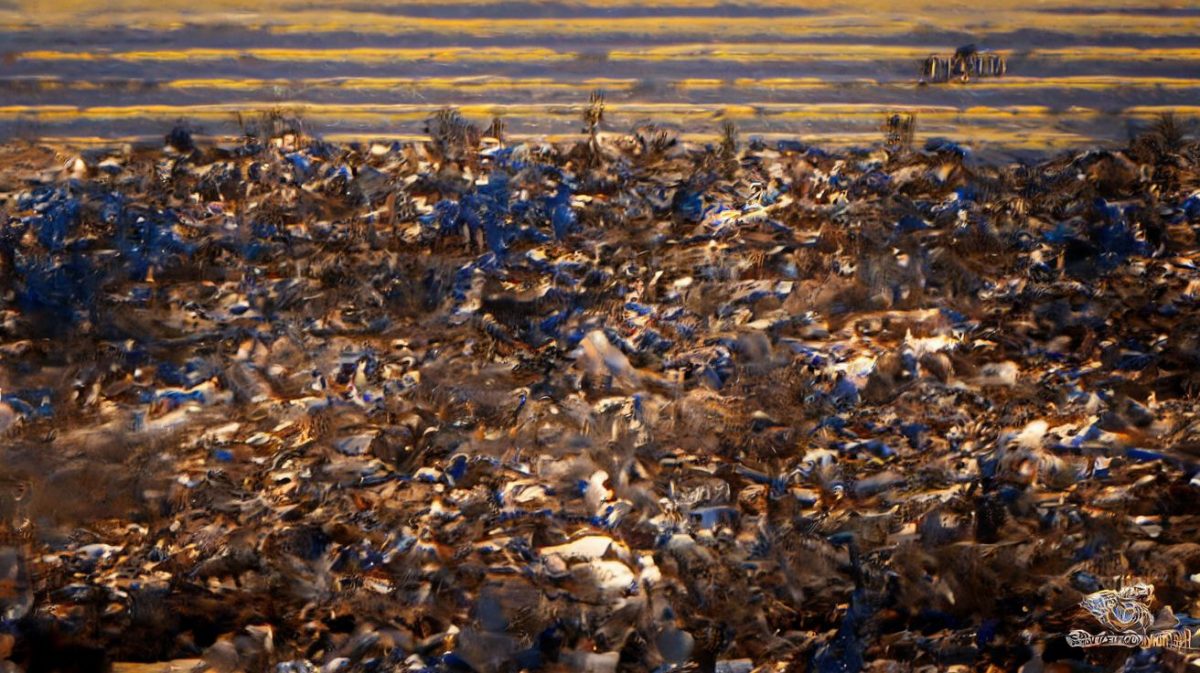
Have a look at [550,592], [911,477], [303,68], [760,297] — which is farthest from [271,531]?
[303,68]

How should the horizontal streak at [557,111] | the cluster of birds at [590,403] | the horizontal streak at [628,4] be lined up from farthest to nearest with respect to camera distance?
the horizontal streak at [557,111] → the horizontal streak at [628,4] → the cluster of birds at [590,403]

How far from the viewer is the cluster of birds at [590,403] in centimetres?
350

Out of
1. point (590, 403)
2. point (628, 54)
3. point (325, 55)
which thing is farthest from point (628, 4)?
point (590, 403)

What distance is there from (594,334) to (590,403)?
21.4 inches

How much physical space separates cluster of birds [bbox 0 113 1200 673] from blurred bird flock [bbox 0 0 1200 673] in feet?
0.06

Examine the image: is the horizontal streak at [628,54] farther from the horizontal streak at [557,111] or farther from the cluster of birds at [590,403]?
the cluster of birds at [590,403]

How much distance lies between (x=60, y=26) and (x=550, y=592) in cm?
468

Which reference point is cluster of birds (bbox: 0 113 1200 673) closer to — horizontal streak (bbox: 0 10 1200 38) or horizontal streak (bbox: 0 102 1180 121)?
horizontal streak (bbox: 0 102 1180 121)

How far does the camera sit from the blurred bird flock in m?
3.54

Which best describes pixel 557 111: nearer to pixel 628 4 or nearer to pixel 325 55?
pixel 628 4

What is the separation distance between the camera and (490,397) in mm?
4586

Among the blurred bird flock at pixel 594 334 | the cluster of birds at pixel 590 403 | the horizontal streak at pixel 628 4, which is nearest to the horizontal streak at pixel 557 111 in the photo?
the blurred bird flock at pixel 594 334

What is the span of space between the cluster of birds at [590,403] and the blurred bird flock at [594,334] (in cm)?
2

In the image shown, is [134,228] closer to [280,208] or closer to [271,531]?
[280,208]
